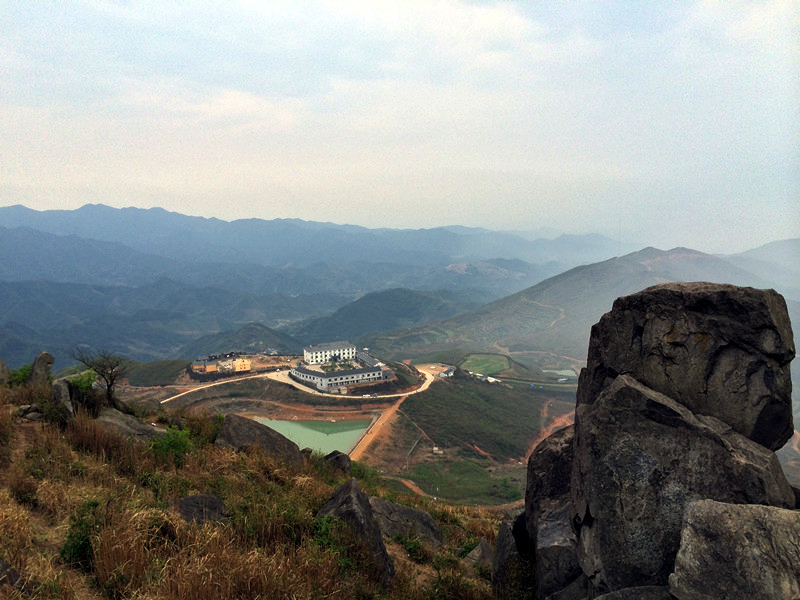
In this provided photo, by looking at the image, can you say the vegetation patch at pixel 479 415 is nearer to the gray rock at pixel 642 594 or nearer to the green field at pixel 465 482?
the green field at pixel 465 482

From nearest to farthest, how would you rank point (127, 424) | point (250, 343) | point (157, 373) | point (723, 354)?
point (723, 354) < point (127, 424) < point (157, 373) < point (250, 343)

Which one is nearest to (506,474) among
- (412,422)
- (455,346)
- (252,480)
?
(412,422)

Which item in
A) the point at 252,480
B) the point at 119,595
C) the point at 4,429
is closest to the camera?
the point at 119,595

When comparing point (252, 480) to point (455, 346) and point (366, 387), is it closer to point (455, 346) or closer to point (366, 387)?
point (366, 387)

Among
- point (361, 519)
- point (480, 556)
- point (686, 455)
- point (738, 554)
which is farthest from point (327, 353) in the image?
point (738, 554)

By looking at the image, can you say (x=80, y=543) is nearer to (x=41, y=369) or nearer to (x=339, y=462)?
(x=339, y=462)

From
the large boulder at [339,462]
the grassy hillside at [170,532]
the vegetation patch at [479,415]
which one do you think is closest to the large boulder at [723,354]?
the grassy hillside at [170,532]
